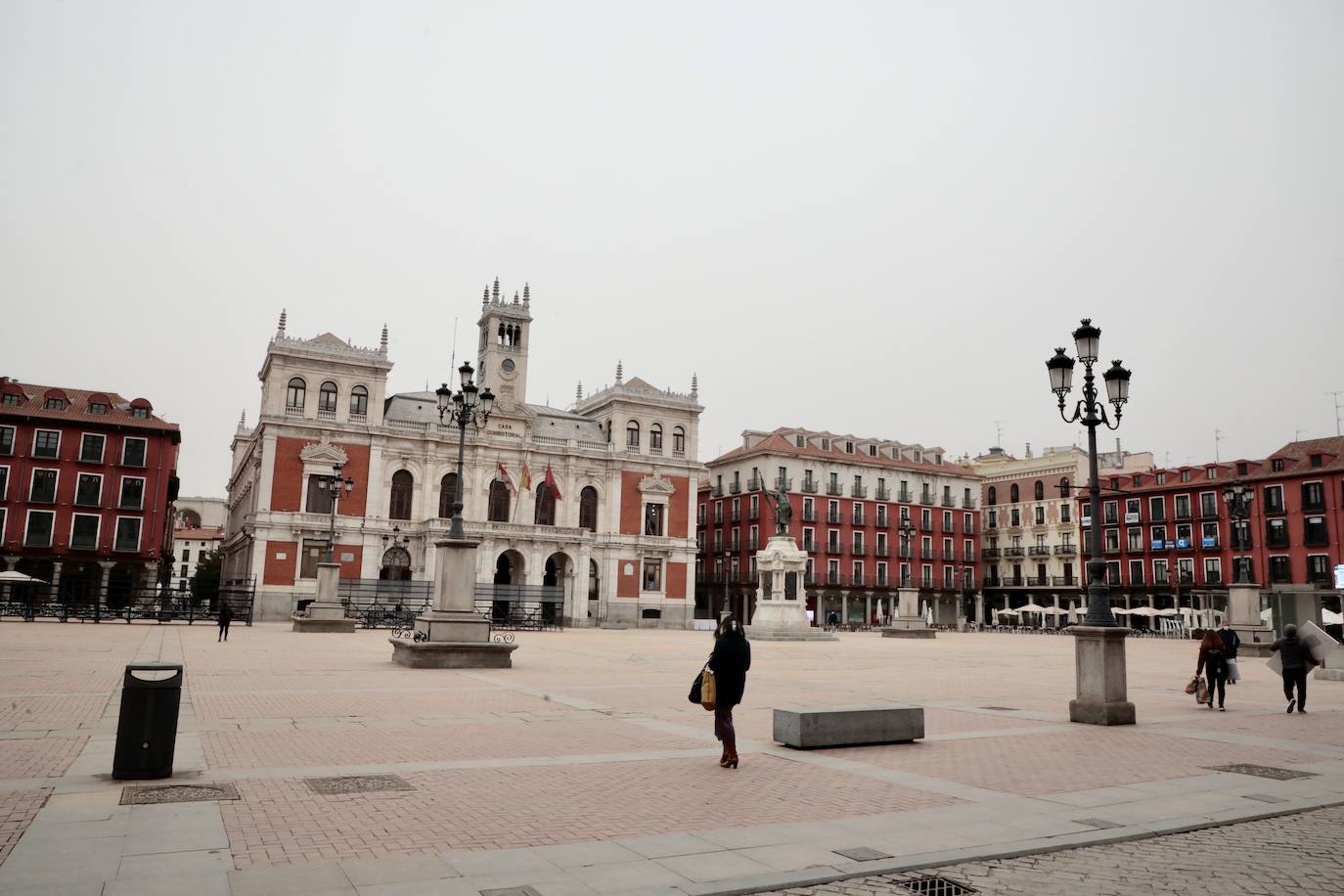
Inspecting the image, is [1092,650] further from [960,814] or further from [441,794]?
[441,794]

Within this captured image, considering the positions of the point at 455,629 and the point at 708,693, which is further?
the point at 455,629

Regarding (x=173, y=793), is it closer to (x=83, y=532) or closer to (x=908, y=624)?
(x=908, y=624)

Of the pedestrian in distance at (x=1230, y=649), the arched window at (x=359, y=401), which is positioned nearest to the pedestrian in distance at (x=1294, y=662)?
the pedestrian in distance at (x=1230, y=649)

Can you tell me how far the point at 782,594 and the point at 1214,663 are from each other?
31.8m

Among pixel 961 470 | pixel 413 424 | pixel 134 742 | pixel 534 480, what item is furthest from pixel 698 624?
pixel 134 742

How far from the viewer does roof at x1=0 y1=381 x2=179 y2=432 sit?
58094 millimetres

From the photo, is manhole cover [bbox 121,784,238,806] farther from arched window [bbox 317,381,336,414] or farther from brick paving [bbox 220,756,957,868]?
arched window [bbox 317,381,336,414]

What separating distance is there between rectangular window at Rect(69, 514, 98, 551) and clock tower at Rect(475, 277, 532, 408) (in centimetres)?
2581

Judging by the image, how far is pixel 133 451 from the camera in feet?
198

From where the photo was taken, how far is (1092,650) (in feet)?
44.4

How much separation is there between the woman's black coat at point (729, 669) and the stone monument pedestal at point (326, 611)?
30630mm

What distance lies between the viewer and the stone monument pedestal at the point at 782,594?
45.9 meters

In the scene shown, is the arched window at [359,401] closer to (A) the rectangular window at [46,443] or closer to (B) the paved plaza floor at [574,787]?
(A) the rectangular window at [46,443]

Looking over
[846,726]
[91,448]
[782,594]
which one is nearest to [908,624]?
[782,594]
